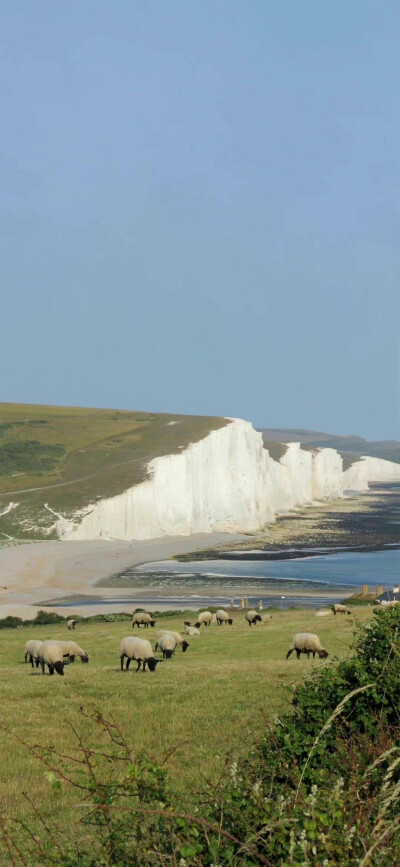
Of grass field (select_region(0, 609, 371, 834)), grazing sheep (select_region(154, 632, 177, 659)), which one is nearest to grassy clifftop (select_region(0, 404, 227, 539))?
grazing sheep (select_region(154, 632, 177, 659))

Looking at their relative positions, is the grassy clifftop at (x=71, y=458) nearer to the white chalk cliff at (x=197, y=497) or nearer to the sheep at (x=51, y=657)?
the white chalk cliff at (x=197, y=497)

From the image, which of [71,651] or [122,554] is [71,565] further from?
[71,651]

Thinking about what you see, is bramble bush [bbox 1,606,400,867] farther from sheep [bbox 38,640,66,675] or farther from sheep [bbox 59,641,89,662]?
sheep [bbox 59,641,89,662]

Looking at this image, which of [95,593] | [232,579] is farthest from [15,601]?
[232,579]

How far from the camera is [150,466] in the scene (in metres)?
129

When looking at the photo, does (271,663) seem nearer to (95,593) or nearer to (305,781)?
(305,781)

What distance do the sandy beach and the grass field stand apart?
33371 mm

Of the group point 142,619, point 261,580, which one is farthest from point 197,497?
point 142,619

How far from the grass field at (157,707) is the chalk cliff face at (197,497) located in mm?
85382

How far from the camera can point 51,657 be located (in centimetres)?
2584

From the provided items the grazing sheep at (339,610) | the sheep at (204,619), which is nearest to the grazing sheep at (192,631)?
the sheep at (204,619)

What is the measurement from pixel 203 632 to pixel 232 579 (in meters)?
41.0

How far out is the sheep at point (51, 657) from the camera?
83.2 feet

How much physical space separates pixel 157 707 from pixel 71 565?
75.7 m
